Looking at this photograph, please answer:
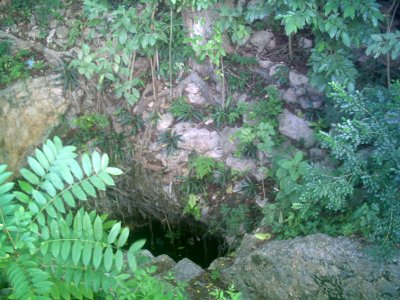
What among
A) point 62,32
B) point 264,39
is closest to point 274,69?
point 264,39

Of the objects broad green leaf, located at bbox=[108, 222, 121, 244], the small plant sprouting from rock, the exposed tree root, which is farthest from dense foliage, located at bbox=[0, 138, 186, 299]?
the exposed tree root

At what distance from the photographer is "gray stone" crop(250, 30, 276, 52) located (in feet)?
17.1

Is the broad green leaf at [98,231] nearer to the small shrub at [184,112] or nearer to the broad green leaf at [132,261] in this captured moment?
the broad green leaf at [132,261]

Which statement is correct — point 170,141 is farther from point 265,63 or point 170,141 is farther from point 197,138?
point 265,63

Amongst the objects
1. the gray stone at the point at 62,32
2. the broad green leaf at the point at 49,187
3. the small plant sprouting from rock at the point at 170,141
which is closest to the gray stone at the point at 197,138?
the small plant sprouting from rock at the point at 170,141

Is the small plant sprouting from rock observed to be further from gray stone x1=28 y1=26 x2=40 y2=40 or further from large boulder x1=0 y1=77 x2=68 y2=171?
gray stone x1=28 y1=26 x2=40 y2=40

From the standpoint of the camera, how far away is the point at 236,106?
5113mm

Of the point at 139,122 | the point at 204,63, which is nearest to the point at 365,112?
the point at 204,63

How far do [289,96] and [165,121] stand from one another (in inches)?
54.8

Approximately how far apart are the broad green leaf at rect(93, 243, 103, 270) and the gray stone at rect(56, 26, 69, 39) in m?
4.27

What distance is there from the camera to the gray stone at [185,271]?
4.07 meters

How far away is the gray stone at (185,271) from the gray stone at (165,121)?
1640mm

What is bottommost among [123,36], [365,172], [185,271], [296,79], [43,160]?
[185,271]

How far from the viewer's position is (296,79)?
4.95 meters
